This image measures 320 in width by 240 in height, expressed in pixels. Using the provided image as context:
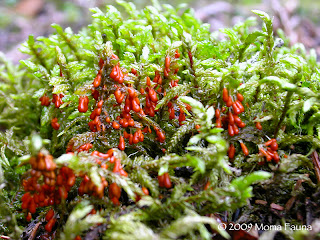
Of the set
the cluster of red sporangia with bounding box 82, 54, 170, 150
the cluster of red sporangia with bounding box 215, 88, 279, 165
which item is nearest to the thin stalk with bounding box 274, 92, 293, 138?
the cluster of red sporangia with bounding box 215, 88, 279, 165

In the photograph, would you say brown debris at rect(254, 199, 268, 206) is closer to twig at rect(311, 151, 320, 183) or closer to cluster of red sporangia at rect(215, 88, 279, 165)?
cluster of red sporangia at rect(215, 88, 279, 165)

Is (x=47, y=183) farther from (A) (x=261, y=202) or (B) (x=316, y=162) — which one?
(B) (x=316, y=162)

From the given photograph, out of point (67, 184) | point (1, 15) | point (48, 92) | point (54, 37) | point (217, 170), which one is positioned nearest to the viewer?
point (67, 184)

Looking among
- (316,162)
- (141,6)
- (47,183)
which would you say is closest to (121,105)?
(47,183)

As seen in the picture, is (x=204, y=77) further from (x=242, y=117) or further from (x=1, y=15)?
(x=1, y=15)

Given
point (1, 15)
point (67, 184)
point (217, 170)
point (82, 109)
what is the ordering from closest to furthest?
point (67, 184), point (217, 170), point (82, 109), point (1, 15)

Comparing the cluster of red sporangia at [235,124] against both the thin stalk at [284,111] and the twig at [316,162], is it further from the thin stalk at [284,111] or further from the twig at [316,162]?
the twig at [316,162]

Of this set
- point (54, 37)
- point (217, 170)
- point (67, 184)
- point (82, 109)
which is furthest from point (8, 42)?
point (217, 170)
